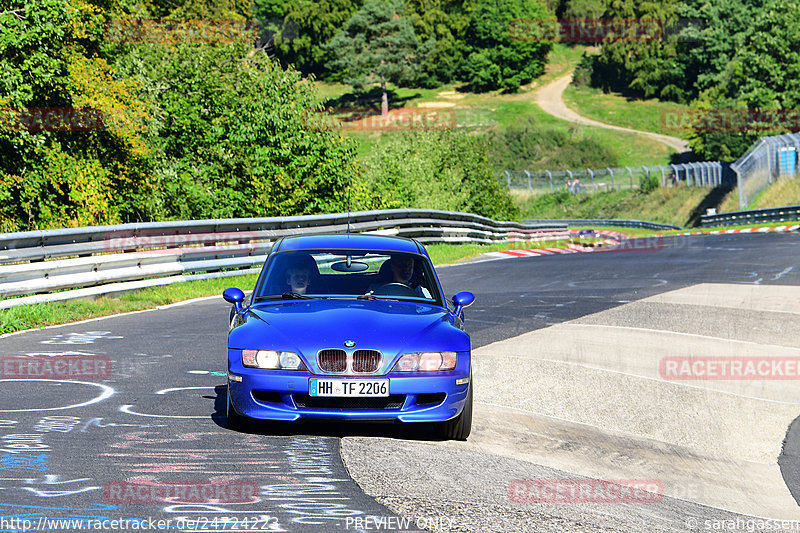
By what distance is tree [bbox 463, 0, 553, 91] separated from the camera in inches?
5261

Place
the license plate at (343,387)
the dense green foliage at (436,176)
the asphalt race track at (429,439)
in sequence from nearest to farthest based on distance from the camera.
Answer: the asphalt race track at (429,439), the license plate at (343,387), the dense green foliage at (436,176)

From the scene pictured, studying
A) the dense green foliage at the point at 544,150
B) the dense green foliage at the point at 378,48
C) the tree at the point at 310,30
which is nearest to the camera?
the dense green foliage at the point at 544,150

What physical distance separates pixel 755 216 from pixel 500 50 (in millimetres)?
90024

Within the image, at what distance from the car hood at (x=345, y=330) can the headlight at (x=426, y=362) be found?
45 mm

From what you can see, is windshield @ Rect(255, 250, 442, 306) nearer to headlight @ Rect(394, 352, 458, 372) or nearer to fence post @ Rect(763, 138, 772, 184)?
headlight @ Rect(394, 352, 458, 372)

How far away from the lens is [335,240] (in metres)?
8.55

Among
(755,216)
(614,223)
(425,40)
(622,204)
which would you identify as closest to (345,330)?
(755,216)

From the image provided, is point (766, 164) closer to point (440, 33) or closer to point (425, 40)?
point (440, 33)

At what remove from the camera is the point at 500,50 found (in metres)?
134

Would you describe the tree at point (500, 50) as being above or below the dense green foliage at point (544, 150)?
above

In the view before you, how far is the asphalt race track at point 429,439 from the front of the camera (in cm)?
527

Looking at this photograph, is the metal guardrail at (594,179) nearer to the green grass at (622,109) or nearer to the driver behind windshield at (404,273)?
the green grass at (622,109)

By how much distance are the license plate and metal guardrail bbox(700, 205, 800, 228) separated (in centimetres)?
4069

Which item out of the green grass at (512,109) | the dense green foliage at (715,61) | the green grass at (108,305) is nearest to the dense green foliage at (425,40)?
the green grass at (512,109)
